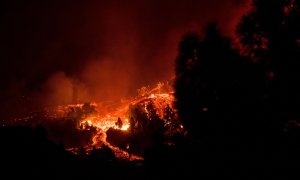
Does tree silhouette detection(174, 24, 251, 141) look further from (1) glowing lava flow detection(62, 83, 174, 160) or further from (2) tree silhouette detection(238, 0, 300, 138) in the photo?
(1) glowing lava flow detection(62, 83, 174, 160)

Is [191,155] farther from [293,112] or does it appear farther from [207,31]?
[207,31]

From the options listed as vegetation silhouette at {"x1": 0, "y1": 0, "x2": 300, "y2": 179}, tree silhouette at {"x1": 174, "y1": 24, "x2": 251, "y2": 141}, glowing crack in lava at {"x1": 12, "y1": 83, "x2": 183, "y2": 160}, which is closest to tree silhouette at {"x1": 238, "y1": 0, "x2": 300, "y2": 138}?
vegetation silhouette at {"x1": 0, "y1": 0, "x2": 300, "y2": 179}

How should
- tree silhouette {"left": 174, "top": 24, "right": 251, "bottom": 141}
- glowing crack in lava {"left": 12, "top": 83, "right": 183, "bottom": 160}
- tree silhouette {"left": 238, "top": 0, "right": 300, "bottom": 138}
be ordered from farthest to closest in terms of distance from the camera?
glowing crack in lava {"left": 12, "top": 83, "right": 183, "bottom": 160}
tree silhouette {"left": 174, "top": 24, "right": 251, "bottom": 141}
tree silhouette {"left": 238, "top": 0, "right": 300, "bottom": 138}

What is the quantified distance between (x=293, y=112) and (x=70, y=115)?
193959 millimetres

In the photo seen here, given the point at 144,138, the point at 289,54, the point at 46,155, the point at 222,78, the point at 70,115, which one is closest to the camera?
the point at 289,54

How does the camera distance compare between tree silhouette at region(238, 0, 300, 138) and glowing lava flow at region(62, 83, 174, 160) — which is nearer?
tree silhouette at region(238, 0, 300, 138)

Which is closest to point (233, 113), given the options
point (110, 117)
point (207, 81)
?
point (207, 81)

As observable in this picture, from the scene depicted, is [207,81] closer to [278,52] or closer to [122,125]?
[278,52]

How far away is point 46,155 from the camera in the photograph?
61.1ft

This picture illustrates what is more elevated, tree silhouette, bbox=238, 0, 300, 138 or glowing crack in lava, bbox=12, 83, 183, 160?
glowing crack in lava, bbox=12, 83, 183, 160

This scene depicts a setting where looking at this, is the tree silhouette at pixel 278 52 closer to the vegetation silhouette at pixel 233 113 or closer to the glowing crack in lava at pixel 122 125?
the vegetation silhouette at pixel 233 113

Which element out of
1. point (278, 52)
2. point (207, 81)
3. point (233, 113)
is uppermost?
point (278, 52)

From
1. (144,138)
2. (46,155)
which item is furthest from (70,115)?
(46,155)

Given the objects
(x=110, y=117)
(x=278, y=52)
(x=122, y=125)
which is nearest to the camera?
(x=278, y=52)
